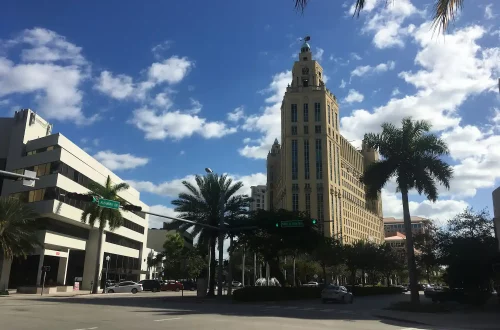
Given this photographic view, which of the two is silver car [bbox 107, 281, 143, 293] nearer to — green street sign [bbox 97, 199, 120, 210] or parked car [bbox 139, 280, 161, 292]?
parked car [bbox 139, 280, 161, 292]

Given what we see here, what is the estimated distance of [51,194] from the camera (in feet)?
141

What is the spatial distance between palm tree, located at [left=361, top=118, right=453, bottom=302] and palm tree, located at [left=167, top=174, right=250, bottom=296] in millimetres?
15189

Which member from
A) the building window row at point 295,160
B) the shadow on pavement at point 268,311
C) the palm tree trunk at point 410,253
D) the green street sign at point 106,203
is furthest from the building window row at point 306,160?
the green street sign at point 106,203

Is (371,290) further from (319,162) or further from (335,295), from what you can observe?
(319,162)

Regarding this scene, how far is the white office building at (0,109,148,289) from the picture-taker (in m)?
43.3

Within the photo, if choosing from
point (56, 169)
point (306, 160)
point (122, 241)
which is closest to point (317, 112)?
point (306, 160)

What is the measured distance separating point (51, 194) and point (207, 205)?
1627cm

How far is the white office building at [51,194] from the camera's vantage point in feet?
142

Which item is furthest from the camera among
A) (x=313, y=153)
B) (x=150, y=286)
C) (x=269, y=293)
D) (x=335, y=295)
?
(x=313, y=153)

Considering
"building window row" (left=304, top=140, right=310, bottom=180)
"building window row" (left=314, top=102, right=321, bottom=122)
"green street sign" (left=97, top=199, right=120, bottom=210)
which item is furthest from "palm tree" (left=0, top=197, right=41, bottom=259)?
"building window row" (left=314, top=102, right=321, bottom=122)

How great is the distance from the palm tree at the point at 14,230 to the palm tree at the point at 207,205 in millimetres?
12081

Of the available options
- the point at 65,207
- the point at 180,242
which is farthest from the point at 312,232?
the point at 180,242

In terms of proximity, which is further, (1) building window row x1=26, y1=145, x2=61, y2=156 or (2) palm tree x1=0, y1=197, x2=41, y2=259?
(1) building window row x1=26, y1=145, x2=61, y2=156

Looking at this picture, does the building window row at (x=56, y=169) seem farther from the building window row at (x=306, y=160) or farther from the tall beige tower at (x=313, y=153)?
the building window row at (x=306, y=160)
